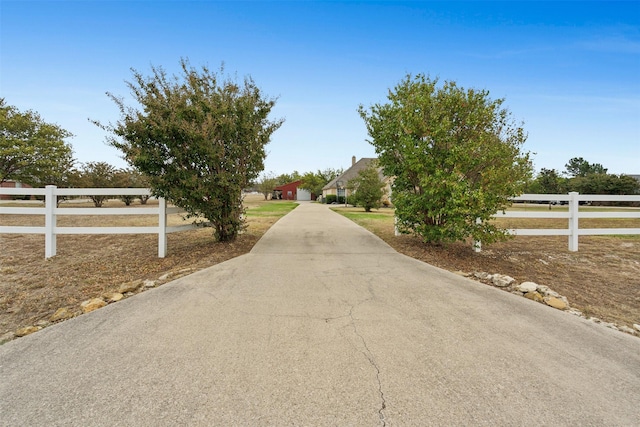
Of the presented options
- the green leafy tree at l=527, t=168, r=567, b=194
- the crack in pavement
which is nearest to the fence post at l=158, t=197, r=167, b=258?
the crack in pavement

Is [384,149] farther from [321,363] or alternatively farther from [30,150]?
[30,150]

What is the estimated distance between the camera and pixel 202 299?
4.30 m

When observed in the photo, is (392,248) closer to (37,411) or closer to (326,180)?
(37,411)

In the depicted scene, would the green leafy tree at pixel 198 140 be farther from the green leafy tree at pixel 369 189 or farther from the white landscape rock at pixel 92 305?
the green leafy tree at pixel 369 189

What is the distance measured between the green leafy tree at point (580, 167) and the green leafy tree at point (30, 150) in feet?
330

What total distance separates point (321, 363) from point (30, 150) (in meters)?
31.6

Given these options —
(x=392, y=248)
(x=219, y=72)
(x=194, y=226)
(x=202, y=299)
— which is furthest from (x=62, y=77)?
(x=392, y=248)

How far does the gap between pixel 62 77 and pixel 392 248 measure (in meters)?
15.0

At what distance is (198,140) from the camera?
6.74 metres

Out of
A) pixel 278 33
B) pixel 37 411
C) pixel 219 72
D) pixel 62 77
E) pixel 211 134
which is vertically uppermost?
pixel 278 33

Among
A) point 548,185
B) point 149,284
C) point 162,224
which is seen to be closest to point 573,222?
point 149,284

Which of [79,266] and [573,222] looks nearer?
[79,266]

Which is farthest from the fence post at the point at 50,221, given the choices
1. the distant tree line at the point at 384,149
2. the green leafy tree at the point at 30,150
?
the green leafy tree at the point at 30,150

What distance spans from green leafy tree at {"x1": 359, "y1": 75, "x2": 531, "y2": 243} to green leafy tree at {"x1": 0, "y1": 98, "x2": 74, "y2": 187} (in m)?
29.7
